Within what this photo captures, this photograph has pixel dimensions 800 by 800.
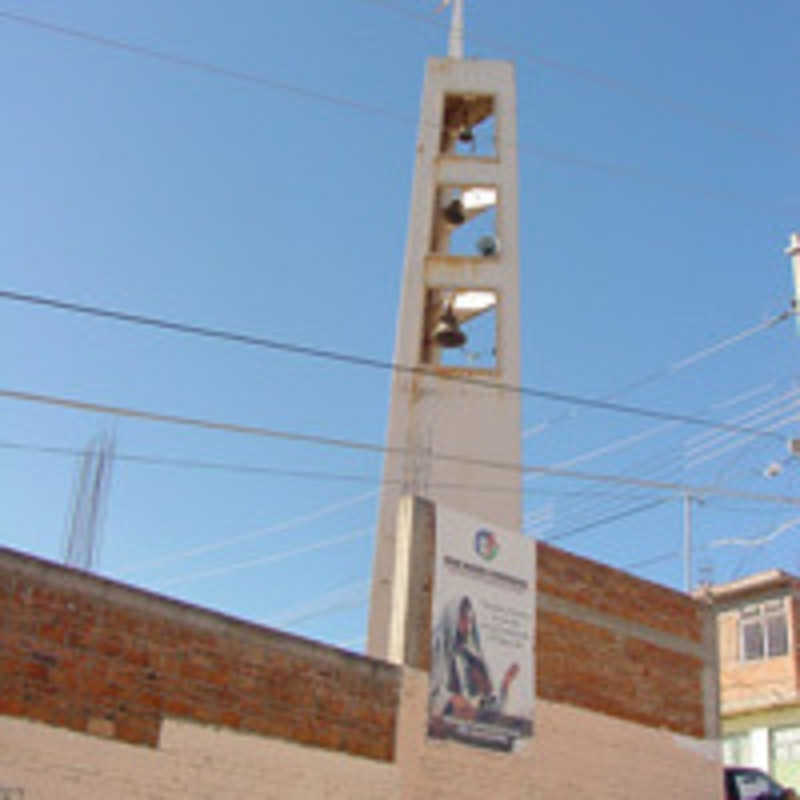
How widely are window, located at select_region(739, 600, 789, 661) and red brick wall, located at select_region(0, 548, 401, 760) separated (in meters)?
19.0

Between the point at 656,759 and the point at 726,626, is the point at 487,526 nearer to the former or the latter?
the point at 656,759

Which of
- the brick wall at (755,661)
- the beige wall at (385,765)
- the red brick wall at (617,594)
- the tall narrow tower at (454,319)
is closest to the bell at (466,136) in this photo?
the tall narrow tower at (454,319)

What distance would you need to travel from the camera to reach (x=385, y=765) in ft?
42.5

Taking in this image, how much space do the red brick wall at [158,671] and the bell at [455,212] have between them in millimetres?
8814

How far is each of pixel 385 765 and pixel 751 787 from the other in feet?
25.5

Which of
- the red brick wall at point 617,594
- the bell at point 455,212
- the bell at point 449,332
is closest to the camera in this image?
the red brick wall at point 617,594

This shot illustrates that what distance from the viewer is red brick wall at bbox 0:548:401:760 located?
10.7 m

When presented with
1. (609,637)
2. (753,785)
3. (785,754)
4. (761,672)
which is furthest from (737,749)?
(609,637)

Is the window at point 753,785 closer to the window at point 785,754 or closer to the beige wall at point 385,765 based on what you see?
the beige wall at point 385,765

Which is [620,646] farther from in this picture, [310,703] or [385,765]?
[310,703]

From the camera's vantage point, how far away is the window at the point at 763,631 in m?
29.7

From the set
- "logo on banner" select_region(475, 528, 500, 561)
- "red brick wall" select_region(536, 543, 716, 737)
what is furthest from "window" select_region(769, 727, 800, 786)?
"logo on banner" select_region(475, 528, 500, 561)

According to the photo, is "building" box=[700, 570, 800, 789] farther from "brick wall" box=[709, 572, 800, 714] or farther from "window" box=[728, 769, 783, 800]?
"window" box=[728, 769, 783, 800]

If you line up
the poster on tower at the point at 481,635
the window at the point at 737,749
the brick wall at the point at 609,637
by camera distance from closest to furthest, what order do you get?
the poster on tower at the point at 481,635, the brick wall at the point at 609,637, the window at the point at 737,749
